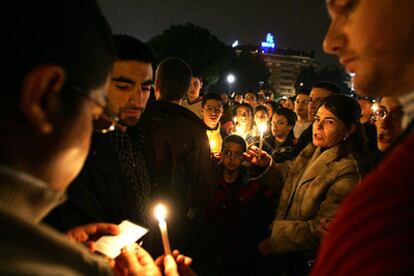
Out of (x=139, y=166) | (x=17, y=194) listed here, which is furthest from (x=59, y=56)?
(x=139, y=166)

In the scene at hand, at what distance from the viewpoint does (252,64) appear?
68.8 m

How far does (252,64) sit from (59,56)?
7013cm


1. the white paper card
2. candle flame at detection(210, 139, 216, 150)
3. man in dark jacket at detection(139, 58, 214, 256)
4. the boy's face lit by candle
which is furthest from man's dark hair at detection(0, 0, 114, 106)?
candle flame at detection(210, 139, 216, 150)

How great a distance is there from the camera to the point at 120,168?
244 centimetres

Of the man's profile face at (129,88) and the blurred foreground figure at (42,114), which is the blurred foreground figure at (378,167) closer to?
the blurred foreground figure at (42,114)

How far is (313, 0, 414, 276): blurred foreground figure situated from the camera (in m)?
0.87

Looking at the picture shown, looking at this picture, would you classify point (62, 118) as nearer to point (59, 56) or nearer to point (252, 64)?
point (59, 56)

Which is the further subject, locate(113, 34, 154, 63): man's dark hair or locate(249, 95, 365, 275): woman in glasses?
locate(249, 95, 365, 275): woman in glasses

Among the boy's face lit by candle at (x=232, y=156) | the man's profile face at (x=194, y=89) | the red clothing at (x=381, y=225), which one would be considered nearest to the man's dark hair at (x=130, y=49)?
the boy's face lit by candle at (x=232, y=156)

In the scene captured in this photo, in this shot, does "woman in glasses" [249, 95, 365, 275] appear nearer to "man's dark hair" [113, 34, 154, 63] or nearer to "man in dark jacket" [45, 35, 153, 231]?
"man in dark jacket" [45, 35, 153, 231]

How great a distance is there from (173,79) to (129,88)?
1.09m

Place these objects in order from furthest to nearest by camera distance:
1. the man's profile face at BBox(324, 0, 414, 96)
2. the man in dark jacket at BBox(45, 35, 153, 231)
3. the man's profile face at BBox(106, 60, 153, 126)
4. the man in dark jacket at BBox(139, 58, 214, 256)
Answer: the man in dark jacket at BBox(139, 58, 214, 256)
the man's profile face at BBox(106, 60, 153, 126)
the man in dark jacket at BBox(45, 35, 153, 231)
the man's profile face at BBox(324, 0, 414, 96)

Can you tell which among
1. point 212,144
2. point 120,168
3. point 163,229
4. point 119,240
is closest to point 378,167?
point 163,229

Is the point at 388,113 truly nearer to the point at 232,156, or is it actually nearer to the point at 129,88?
the point at 232,156
